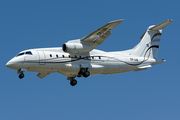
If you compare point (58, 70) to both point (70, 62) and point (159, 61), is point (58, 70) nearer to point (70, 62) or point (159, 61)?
point (70, 62)

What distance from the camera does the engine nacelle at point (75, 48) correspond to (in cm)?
2449

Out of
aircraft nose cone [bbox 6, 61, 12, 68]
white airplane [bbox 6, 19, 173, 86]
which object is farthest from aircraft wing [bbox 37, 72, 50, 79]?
aircraft nose cone [bbox 6, 61, 12, 68]

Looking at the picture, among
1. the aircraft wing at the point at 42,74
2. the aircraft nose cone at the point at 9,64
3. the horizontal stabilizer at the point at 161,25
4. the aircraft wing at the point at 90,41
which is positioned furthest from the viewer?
the horizontal stabilizer at the point at 161,25

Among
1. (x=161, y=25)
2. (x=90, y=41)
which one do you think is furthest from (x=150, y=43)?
(x=90, y=41)

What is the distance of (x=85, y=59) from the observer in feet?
84.3

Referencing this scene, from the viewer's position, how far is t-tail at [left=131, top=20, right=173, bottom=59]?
28438 millimetres

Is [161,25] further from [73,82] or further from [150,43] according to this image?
[73,82]

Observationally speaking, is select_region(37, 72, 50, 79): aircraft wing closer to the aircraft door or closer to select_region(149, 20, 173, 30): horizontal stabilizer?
the aircraft door

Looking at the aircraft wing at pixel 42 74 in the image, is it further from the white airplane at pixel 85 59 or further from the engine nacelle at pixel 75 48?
the engine nacelle at pixel 75 48

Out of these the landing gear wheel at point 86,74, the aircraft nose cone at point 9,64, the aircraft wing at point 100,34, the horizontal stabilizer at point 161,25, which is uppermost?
the horizontal stabilizer at point 161,25

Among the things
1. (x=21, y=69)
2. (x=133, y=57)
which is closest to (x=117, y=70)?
(x=133, y=57)

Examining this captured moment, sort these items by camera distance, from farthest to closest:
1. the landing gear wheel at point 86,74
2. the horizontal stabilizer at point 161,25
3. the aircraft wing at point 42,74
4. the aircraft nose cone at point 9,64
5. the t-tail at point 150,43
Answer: the t-tail at point 150,43 → the horizontal stabilizer at point 161,25 → the aircraft wing at point 42,74 → the landing gear wheel at point 86,74 → the aircraft nose cone at point 9,64

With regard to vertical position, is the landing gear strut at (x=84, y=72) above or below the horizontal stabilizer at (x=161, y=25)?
below

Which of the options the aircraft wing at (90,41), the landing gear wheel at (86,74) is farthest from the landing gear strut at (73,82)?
the aircraft wing at (90,41)
